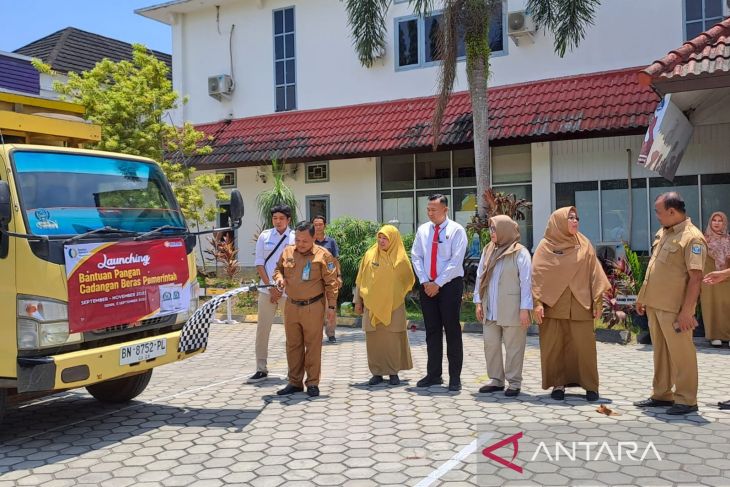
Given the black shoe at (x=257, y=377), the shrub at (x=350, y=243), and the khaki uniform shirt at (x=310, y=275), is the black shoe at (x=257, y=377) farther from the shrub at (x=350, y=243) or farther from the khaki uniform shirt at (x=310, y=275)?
the shrub at (x=350, y=243)

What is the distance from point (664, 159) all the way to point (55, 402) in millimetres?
8679

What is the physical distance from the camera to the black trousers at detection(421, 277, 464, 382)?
656cm

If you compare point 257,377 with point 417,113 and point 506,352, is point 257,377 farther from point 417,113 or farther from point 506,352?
point 417,113

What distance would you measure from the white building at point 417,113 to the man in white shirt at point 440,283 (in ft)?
23.6

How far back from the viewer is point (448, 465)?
4.42 meters

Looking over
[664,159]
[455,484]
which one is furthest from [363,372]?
[664,159]

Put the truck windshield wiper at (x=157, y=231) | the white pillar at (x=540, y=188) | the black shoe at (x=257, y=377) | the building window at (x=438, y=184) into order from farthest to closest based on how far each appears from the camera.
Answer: the building window at (x=438, y=184)
the white pillar at (x=540, y=188)
the black shoe at (x=257, y=377)
the truck windshield wiper at (x=157, y=231)

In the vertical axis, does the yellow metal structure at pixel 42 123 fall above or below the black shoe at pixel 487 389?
above

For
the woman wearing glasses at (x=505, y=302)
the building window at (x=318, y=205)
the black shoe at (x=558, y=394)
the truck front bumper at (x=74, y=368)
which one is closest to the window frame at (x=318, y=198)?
the building window at (x=318, y=205)

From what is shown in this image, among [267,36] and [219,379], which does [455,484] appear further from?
[267,36]

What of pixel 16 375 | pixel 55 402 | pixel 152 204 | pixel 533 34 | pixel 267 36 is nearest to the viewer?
pixel 16 375

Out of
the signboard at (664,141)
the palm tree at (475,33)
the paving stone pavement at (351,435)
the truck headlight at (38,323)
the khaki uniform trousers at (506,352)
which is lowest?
the paving stone pavement at (351,435)

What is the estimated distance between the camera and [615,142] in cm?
1345

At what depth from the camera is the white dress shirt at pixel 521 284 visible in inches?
242
